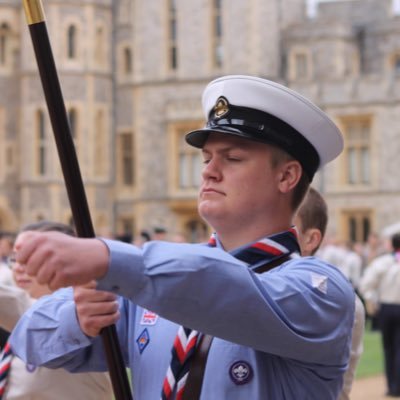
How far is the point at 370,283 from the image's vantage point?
1175cm

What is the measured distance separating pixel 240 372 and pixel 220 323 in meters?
0.26

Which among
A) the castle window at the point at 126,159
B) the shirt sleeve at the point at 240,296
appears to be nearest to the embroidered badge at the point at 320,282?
the shirt sleeve at the point at 240,296

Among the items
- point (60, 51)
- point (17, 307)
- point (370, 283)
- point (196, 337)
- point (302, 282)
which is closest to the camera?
point (302, 282)

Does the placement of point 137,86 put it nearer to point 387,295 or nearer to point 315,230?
point 387,295

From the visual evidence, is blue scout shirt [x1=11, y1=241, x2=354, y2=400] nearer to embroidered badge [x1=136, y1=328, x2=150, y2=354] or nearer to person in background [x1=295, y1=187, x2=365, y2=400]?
embroidered badge [x1=136, y1=328, x2=150, y2=354]

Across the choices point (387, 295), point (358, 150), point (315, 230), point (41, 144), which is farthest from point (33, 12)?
point (41, 144)

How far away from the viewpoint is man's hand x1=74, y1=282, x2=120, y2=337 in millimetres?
2238

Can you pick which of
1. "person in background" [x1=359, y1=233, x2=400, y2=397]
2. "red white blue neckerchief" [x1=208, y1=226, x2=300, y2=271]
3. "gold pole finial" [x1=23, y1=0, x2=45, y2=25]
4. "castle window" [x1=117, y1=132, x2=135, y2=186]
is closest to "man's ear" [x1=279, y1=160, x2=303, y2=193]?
"red white blue neckerchief" [x1=208, y1=226, x2=300, y2=271]

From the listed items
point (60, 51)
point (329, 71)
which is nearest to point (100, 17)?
point (60, 51)

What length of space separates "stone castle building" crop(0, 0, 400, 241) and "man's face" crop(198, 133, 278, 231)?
92.1 ft

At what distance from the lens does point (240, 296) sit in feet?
6.81

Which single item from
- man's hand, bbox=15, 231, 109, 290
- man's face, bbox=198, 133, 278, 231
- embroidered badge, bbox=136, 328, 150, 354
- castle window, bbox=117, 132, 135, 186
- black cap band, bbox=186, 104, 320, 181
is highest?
black cap band, bbox=186, 104, 320, 181

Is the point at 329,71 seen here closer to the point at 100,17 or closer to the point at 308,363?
the point at 100,17

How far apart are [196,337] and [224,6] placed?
29935 mm
